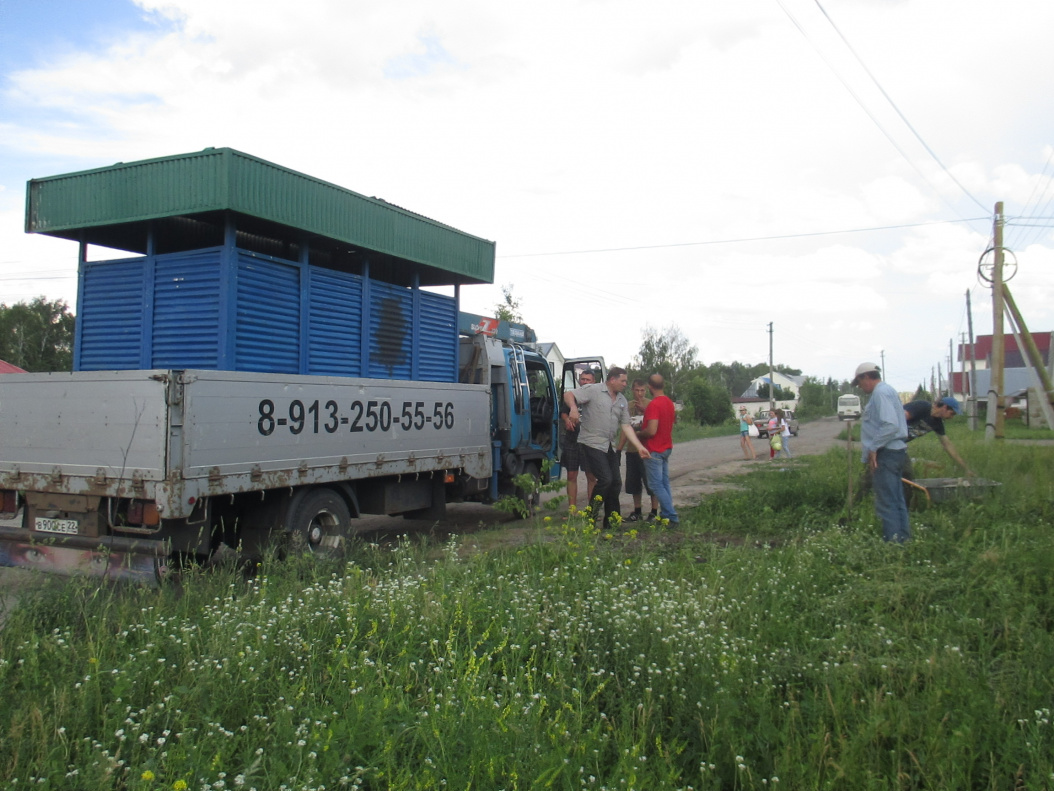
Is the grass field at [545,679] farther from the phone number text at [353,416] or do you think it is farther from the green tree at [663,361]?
the green tree at [663,361]

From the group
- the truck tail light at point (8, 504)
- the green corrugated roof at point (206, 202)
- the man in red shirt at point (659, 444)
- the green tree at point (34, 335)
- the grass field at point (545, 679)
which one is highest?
the green tree at point (34, 335)

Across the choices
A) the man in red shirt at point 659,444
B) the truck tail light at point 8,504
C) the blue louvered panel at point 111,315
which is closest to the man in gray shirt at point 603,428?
the man in red shirt at point 659,444

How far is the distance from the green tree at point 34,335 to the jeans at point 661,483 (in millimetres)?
50292

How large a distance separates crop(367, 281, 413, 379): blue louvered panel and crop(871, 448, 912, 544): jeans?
5260 millimetres

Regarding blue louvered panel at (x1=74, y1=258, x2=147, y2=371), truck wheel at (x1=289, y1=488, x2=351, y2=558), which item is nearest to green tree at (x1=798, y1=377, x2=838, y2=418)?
truck wheel at (x1=289, y1=488, x2=351, y2=558)

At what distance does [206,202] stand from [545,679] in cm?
515

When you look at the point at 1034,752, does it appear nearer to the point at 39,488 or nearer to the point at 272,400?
the point at 272,400

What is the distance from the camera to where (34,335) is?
5131 cm

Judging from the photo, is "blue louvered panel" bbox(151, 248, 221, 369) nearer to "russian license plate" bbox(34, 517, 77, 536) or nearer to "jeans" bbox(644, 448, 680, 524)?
"russian license plate" bbox(34, 517, 77, 536)

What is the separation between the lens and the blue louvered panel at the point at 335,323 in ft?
25.5

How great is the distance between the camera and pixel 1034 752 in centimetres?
278

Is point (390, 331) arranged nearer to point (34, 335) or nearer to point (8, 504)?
point (8, 504)

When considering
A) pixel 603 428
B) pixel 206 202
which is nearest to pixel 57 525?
pixel 206 202

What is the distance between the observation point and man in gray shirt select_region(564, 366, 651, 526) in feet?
26.3
